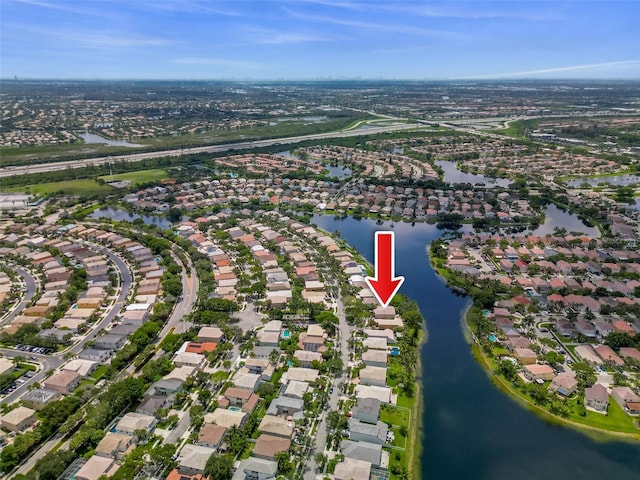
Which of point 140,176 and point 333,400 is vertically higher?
point 140,176

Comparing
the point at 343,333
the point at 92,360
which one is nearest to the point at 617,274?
the point at 343,333

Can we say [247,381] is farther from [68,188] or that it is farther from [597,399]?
[68,188]

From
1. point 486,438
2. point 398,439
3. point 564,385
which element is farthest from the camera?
point 564,385

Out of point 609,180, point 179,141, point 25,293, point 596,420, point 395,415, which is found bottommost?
point 596,420

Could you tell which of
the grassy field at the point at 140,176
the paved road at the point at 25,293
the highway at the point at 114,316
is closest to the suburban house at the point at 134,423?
the highway at the point at 114,316

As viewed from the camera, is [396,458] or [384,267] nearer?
[384,267]

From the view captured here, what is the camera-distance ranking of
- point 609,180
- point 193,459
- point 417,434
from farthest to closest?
1. point 609,180
2. point 417,434
3. point 193,459

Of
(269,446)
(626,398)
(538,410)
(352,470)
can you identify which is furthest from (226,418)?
(626,398)

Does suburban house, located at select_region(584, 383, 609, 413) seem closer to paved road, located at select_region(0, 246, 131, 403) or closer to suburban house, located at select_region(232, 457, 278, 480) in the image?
suburban house, located at select_region(232, 457, 278, 480)

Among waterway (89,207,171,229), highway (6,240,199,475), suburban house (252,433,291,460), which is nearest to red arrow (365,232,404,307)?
suburban house (252,433,291,460)
